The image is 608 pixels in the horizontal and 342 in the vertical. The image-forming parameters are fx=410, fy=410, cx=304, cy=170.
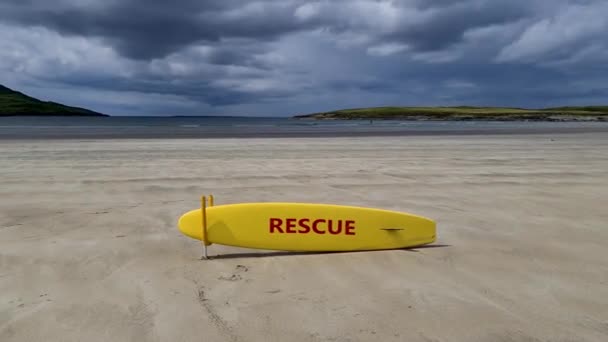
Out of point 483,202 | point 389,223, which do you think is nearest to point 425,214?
point 483,202

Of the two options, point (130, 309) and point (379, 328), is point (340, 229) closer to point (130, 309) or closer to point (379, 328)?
point (379, 328)

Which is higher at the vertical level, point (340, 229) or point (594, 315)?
point (340, 229)

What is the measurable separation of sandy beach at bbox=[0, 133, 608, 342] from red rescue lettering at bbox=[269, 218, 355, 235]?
0.23 meters

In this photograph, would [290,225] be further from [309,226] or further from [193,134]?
[193,134]

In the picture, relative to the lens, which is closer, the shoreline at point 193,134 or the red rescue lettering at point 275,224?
the red rescue lettering at point 275,224

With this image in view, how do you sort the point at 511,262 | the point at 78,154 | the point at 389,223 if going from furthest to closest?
the point at 78,154, the point at 389,223, the point at 511,262

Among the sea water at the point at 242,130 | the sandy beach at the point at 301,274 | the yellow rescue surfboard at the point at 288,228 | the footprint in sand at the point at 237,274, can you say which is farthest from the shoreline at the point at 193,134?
the footprint in sand at the point at 237,274

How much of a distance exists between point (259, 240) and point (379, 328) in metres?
1.70

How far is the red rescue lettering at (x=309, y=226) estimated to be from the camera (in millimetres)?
3998

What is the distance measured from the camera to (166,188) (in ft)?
24.3

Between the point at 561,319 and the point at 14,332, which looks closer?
the point at 14,332

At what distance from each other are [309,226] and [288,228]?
8.1 inches

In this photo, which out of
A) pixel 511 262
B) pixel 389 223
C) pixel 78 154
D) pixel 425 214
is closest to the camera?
pixel 511 262

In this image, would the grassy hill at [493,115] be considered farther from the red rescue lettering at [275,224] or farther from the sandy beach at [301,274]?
the red rescue lettering at [275,224]
